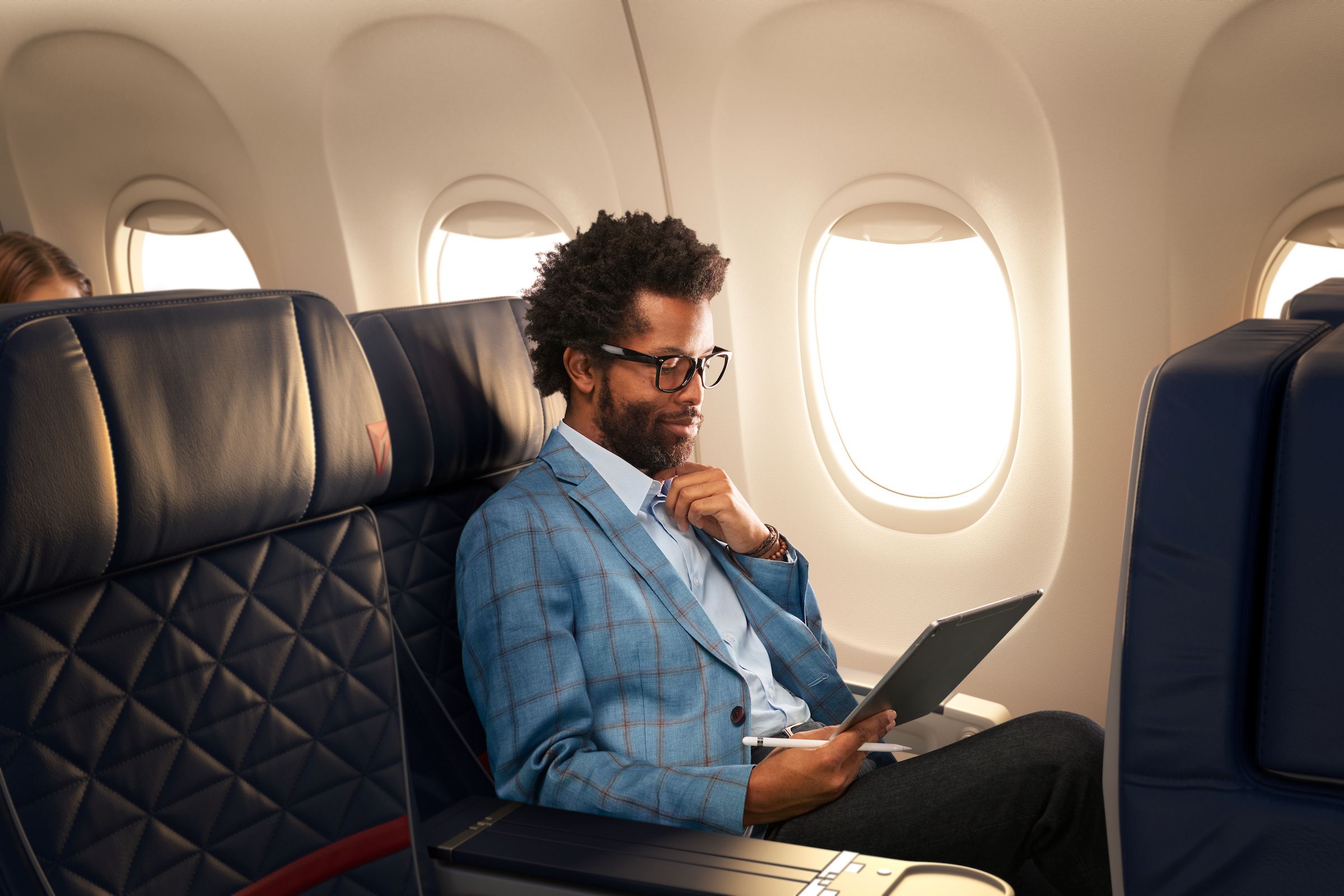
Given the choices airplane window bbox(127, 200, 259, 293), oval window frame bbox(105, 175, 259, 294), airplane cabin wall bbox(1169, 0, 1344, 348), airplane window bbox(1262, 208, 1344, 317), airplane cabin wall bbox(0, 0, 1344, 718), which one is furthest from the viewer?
airplane window bbox(127, 200, 259, 293)

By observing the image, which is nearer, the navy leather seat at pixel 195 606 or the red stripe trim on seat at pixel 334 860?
the navy leather seat at pixel 195 606

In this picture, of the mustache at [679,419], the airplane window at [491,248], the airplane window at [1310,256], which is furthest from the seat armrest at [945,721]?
the airplane window at [491,248]

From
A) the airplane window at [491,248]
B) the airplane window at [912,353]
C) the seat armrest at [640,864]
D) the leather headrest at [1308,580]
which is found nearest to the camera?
the leather headrest at [1308,580]

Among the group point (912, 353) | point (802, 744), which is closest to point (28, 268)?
point (802, 744)

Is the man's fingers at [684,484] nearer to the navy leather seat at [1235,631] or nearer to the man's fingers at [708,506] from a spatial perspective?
the man's fingers at [708,506]

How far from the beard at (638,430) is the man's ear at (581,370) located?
0.06 ft

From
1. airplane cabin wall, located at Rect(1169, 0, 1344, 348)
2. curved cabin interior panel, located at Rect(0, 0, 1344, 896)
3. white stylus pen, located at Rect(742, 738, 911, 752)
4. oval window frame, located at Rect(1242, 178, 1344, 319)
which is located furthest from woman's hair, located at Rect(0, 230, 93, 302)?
oval window frame, located at Rect(1242, 178, 1344, 319)

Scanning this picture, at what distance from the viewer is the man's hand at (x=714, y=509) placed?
6.05 ft

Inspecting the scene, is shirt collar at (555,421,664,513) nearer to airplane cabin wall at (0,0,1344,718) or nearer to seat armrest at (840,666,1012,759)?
seat armrest at (840,666,1012,759)

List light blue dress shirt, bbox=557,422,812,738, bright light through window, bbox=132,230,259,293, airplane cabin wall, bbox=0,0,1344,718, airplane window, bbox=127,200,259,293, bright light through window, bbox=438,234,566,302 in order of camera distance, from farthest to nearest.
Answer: bright light through window, bbox=132,230,259,293 → airplane window, bbox=127,200,259,293 → bright light through window, bbox=438,234,566,302 → airplane cabin wall, bbox=0,0,1344,718 → light blue dress shirt, bbox=557,422,812,738

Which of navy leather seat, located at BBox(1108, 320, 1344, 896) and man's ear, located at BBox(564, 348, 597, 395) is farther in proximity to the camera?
man's ear, located at BBox(564, 348, 597, 395)

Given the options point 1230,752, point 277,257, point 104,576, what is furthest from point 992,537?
point 277,257

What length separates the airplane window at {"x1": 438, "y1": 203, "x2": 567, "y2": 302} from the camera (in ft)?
14.5

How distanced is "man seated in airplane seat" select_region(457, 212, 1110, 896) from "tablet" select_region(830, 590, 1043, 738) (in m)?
0.09
